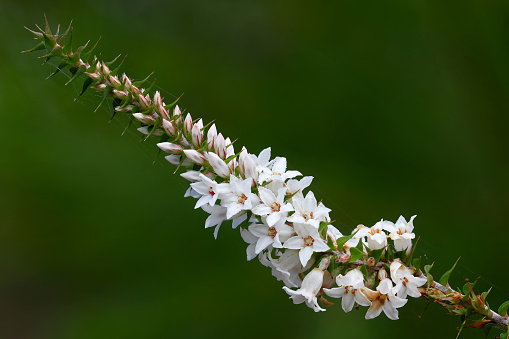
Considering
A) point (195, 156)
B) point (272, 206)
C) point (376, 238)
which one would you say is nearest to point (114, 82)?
point (195, 156)

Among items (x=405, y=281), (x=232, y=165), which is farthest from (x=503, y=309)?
(x=232, y=165)

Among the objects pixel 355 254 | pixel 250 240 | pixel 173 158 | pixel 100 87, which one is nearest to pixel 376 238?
pixel 355 254

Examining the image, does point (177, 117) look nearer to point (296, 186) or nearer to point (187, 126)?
point (187, 126)

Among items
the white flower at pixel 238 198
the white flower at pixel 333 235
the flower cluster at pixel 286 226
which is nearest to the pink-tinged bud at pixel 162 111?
the flower cluster at pixel 286 226

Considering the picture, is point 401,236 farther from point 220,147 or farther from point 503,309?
point 220,147

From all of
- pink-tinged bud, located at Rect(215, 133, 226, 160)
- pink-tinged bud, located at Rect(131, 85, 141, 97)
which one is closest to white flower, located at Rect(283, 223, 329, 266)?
pink-tinged bud, located at Rect(215, 133, 226, 160)
